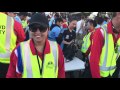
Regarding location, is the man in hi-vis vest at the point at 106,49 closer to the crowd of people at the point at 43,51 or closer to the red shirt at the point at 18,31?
the crowd of people at the point at 43,51

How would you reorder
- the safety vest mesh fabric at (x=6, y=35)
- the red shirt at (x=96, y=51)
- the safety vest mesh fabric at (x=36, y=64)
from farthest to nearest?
the safety vest mesh fabric at (x=6, y=35) → the red shirt at (x=96, y=51) → the safety vest mesh fabric at (x=36, y=64)

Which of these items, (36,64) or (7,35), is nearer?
(36,64)

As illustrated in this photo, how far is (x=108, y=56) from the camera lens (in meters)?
2.87

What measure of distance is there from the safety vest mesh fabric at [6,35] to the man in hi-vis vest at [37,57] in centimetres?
113

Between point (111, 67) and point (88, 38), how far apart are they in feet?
7.68

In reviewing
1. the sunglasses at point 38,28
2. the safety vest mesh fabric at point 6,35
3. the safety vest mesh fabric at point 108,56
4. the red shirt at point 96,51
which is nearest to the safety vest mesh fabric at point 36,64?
the sunglasses at point 38,28

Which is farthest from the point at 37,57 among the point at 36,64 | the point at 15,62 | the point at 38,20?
the point at 38,20

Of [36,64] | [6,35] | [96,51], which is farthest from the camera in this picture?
[6,35]

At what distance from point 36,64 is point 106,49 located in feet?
2.72

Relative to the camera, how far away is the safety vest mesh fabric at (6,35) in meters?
3.44

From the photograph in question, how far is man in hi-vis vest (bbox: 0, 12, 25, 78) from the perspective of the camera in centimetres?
345

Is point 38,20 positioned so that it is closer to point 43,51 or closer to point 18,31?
point 43,51

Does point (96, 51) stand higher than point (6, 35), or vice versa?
point (6, 35)

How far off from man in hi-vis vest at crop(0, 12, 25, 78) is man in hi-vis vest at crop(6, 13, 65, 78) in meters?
1.13
